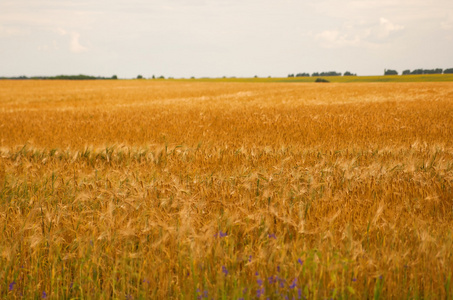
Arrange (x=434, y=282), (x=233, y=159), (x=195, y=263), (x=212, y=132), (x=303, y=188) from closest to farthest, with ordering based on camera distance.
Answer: (x=434, y=282) < (x=195, y=263) < (x=303, y=188) < (x=233, y=159) < (x=212, y=132)

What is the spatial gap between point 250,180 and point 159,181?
3.11 feet

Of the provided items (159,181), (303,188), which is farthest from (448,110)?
(159,181)

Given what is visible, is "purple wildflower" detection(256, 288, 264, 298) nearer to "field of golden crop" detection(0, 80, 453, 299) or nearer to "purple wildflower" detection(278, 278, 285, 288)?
"field of golden crop" detection(0, 80, 453, 299)

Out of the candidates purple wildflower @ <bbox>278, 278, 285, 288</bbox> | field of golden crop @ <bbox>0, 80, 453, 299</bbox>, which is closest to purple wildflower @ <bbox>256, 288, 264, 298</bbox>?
field of golden crop @ <bbox>0, 80, 453, 299</bbox>

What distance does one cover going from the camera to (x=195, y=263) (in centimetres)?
211

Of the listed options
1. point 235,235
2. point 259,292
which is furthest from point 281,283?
point 235,235

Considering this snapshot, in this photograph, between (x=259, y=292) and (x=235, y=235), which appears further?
(x=235, y=235)

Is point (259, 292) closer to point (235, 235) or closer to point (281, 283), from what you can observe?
point (281, 283)

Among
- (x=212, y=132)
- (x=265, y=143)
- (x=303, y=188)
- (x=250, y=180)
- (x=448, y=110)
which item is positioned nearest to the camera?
(x=303, y=188)

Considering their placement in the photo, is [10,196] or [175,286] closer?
[175,286]

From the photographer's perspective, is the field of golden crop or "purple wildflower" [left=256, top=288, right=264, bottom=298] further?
the field of golden crop

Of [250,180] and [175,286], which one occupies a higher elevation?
[250,180]

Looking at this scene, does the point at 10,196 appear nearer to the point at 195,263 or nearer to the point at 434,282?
the point at 195,263

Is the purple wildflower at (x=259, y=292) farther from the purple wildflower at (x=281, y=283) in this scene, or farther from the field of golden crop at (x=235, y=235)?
the purple wildflower at (x=281, y=283)
